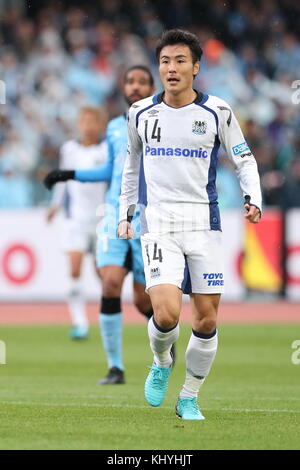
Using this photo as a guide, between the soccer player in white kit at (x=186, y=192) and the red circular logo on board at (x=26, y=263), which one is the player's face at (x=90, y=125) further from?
the soccer player in white kit at (x=186, y=192)

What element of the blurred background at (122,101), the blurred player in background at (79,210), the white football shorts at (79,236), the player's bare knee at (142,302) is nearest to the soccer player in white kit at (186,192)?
the player's bare knee at (142,302)

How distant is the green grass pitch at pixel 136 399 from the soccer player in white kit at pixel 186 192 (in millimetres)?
507

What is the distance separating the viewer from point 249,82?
23156 mm

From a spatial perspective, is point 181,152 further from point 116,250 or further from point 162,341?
point 116,250

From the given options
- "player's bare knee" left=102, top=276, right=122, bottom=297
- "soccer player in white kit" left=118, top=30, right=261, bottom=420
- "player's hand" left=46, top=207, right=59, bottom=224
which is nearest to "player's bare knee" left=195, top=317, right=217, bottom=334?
"soccer player in white kit" left=118, top=30, right=261, bottom=420

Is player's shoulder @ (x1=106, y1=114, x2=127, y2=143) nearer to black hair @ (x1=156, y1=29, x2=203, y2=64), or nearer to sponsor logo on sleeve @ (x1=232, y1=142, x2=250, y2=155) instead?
black hair @ (x1=156, y1=29, x2=203, y2=64)

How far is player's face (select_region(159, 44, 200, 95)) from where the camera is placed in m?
7.34

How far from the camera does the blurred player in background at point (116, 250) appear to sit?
10023 millimetres

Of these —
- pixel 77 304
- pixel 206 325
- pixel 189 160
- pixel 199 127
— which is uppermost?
pixel 199 127

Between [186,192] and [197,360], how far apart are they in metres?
1.10

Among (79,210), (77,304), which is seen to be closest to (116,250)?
(77,304)

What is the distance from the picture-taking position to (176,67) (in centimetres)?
735

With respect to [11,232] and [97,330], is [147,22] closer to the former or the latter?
[11,232]

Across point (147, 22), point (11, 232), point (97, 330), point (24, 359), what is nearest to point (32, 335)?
point (97, 330)
